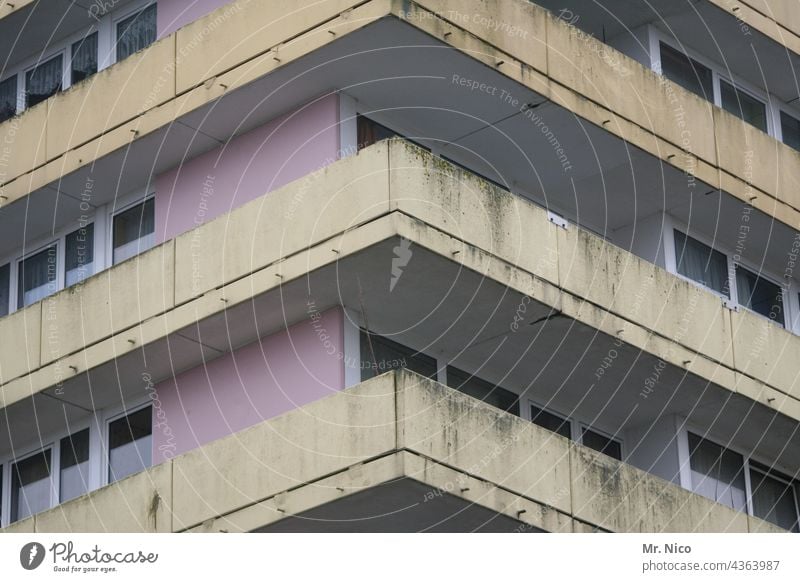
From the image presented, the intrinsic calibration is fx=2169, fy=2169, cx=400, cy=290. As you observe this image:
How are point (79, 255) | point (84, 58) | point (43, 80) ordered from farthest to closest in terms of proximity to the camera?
point (43, 80) → point (84, 58) → point (79, 255)

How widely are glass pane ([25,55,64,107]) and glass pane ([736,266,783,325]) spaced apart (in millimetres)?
12325

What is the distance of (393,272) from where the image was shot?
30.0m

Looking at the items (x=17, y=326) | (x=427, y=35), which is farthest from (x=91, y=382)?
(x=427, y=35)

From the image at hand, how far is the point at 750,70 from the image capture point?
3912cm

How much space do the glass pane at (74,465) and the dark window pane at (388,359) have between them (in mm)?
5750

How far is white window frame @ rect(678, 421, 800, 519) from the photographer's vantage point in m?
34.3

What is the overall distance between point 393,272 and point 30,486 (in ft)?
27.6

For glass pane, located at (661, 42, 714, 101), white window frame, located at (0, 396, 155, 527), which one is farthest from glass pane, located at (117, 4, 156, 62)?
glass pane, located at (661, 42, 714, 101)

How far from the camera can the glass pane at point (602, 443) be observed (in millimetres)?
34469

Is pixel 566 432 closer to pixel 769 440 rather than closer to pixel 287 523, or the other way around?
pixel 769 440

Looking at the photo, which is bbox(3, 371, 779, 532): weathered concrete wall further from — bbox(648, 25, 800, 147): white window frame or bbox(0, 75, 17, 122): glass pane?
bbox(0, 75, 17, 122): glass pane

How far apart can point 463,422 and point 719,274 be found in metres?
9.35

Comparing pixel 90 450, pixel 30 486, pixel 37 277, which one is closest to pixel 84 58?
pixel 37 277

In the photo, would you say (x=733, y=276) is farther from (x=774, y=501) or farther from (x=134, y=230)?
(x=134, y=230)
